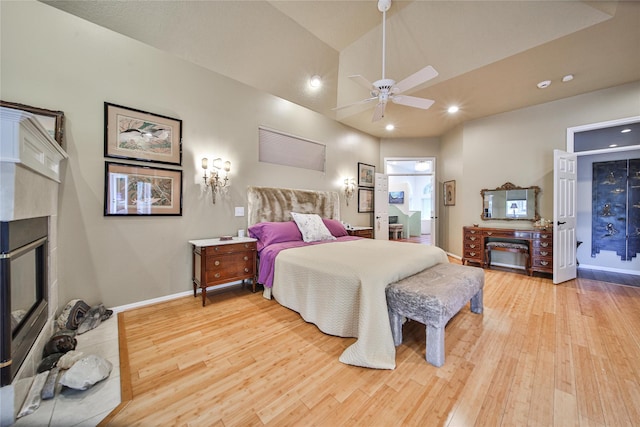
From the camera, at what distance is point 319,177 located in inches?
182

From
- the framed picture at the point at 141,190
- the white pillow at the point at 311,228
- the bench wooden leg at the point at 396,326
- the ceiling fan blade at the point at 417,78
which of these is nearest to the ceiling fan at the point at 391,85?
the ceiling fan blade at the point at 417,78

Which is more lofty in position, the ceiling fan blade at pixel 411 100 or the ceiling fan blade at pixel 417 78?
the ceiling fan blade at pixel 417 78

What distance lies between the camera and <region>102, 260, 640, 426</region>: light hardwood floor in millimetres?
1316

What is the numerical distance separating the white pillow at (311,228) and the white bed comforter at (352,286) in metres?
0.53

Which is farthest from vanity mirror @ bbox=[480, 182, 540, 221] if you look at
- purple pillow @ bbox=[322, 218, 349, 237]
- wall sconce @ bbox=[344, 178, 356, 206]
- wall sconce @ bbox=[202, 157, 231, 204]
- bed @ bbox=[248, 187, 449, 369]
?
wall sconce @ bbox=[202, 157, 231, 204]

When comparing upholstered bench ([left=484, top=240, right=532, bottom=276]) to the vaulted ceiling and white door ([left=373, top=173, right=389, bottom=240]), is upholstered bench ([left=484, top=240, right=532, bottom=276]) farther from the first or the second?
the vaulted ceiling

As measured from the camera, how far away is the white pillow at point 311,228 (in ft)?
11.4

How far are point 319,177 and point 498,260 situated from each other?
154 inches

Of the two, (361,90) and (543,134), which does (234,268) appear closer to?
(361,90)

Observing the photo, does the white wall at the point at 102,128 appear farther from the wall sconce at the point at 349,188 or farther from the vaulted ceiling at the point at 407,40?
the wall sconce at the point at 349,188

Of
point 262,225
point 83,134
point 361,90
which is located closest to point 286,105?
point 361,90

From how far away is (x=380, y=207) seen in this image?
5.76 m

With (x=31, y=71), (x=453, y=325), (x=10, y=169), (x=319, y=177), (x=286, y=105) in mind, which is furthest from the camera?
(x=319, y=177)

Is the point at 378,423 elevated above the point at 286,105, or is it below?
below
